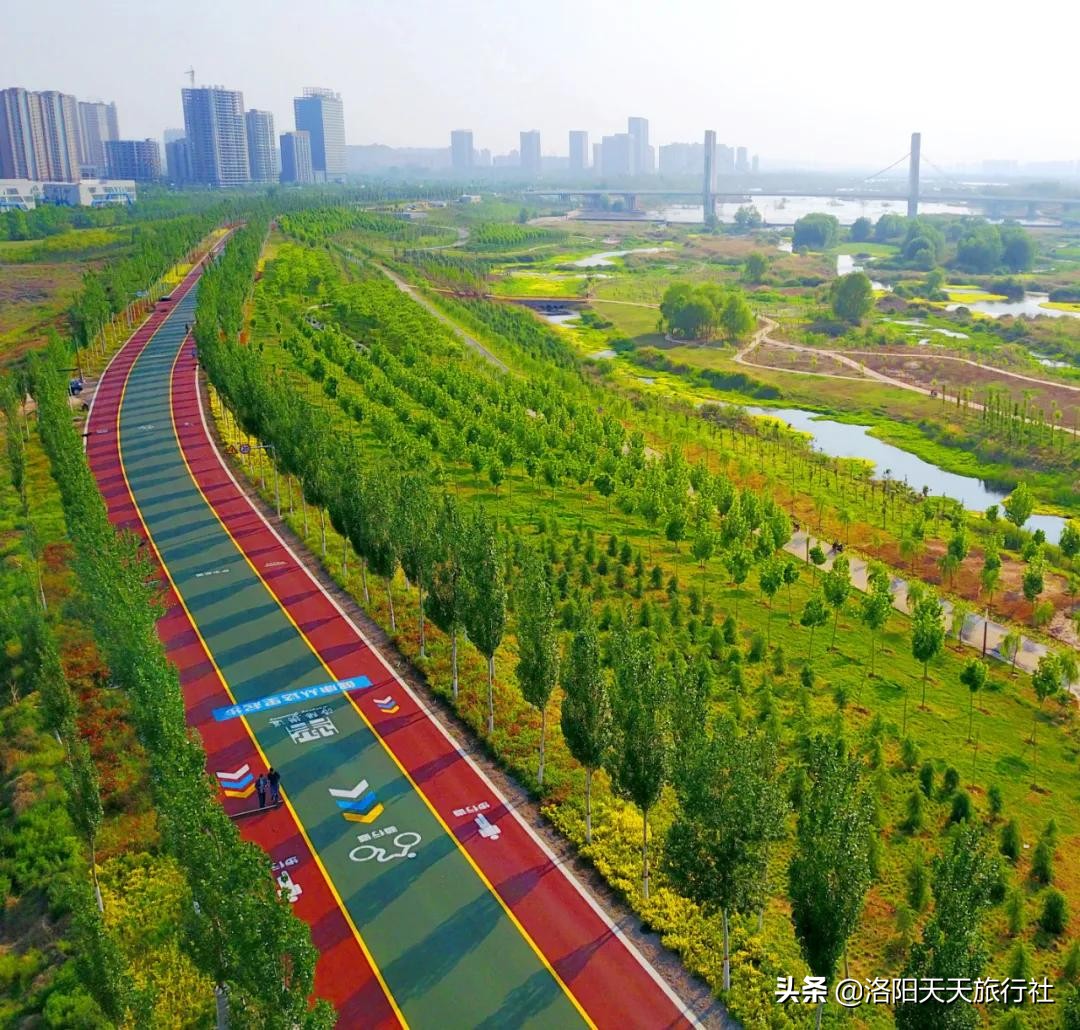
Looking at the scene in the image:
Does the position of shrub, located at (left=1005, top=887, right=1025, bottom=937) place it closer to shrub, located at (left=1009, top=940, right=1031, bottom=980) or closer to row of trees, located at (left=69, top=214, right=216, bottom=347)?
shrub, located at (left=1009, top=940, right=1031, bottom=980)

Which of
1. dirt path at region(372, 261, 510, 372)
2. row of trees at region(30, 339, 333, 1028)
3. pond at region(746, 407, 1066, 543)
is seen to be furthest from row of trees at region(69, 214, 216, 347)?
row of trees at region(30, 339, 333, 1028)

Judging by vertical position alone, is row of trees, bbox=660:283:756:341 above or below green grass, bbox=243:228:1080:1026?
above

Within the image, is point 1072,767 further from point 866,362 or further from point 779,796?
point 866,362

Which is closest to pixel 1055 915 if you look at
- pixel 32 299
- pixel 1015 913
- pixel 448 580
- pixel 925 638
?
pixel 1015 913

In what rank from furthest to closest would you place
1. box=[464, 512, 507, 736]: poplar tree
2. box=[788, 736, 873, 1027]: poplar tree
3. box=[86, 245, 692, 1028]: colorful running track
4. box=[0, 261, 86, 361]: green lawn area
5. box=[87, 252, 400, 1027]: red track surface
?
box=[0, 261, 86, 361]: green lawn area
box=[464, 512, 507, 736]: poplar tree
box=[86, 245, 692, 1028]: colorful running track
box=[87, 252, 400, 1027]: red track surface
box=[788, 736, 873, 1027]: poplar tree

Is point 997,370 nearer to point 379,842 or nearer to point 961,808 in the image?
point 961,808

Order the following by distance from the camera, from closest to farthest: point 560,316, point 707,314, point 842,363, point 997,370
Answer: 1. point 997,370
2. point 842,363
3. point 707,314
4. point 560,316

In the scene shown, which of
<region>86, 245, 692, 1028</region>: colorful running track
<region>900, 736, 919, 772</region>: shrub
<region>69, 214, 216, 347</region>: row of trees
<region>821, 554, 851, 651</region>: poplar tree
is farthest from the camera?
<region>69, 214, 216, 347</region>: row of trees

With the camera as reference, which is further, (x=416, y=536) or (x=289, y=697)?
(x=416, y=536)
